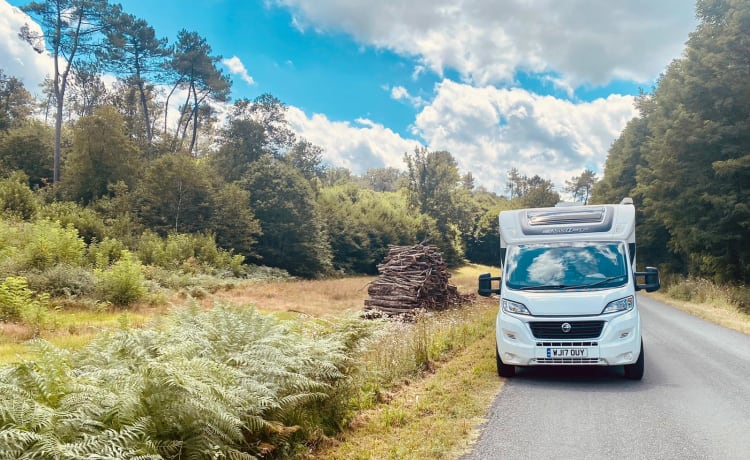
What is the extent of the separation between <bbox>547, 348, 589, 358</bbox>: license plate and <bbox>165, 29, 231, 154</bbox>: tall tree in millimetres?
51663

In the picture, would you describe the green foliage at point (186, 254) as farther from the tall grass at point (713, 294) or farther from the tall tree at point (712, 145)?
the tall tree at point (712, 145)

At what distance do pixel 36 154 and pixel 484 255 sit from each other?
66.1 m

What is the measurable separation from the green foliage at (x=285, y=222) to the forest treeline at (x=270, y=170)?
0.14 metres

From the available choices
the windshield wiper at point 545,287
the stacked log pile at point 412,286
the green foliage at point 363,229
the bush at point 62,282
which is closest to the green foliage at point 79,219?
the bush at point 62,282

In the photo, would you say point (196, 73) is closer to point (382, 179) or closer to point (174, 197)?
point (174, 197)

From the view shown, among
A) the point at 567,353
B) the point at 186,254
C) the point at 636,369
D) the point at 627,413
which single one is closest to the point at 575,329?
the point at 567,353

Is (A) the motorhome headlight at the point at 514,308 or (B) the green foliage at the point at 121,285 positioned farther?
(B) the green foliage at the point at 121,285

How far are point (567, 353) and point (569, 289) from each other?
1.14 m

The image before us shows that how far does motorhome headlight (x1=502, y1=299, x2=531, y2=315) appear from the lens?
8.02 metres

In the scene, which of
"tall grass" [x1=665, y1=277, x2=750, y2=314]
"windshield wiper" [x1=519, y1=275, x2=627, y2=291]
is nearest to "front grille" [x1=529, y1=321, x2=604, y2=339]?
"windshield wiper" [x1=519, y1=275, x2=627, y2=291]

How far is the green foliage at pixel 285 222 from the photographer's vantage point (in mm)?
44344

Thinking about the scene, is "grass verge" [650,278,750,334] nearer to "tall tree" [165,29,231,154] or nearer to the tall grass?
the tall grass

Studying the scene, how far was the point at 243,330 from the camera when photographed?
5.85 meters

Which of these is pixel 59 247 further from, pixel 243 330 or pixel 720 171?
pixel 720 171
